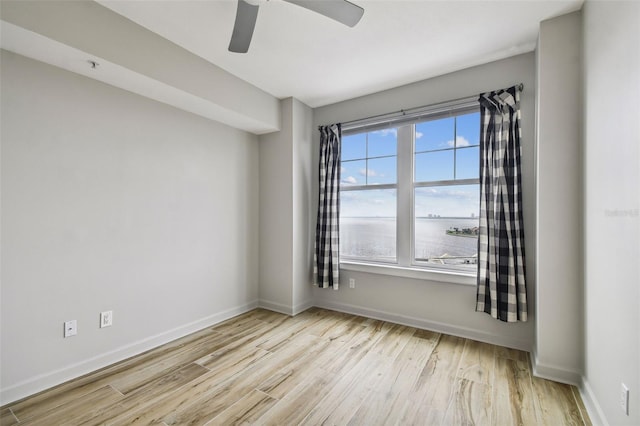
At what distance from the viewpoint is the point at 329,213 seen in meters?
3.47

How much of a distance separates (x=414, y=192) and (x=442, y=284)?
99 cm

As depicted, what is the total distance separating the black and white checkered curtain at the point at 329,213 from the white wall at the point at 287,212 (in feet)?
0.71

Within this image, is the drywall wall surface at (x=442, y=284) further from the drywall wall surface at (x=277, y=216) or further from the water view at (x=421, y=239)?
the drywall wall surface at (x=277, y=216)

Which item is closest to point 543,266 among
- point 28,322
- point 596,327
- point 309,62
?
point 596,327

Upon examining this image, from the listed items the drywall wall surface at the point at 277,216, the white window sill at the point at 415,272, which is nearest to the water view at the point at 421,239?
the white window sill at the point at 415,272

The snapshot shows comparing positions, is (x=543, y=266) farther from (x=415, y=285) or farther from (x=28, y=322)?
(x=28, y=322)

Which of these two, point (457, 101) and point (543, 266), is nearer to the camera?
point (543, 266)

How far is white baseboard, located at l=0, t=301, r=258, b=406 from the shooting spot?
185 cm

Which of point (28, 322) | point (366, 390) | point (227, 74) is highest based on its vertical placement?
point (227, 74)

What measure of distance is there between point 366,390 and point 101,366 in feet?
6.62

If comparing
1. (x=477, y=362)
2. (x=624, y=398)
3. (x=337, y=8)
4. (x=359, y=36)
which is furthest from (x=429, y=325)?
(x=337, y=8)

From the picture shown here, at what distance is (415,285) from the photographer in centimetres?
306

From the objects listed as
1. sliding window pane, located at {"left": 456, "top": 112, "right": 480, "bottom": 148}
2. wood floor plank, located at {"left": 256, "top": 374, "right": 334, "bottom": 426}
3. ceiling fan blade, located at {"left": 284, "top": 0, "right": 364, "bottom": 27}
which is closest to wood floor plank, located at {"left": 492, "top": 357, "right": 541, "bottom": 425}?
wood floor plank, located at {"left": 256, "top": 374, "right": 334, "bottom": 426}

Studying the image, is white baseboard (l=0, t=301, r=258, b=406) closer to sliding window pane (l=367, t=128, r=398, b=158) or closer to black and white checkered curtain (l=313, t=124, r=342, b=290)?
black and white checkered curtain (l=313, t=124, r=342, b=290)
